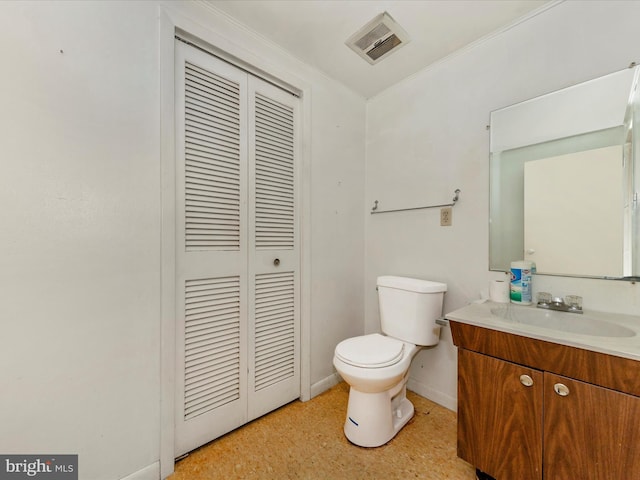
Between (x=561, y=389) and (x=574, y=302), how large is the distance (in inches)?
21.5

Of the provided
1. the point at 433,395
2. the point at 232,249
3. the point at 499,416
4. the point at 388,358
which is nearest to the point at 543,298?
the point at 499,416

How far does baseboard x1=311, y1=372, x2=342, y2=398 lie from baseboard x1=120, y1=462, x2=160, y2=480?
96 centimetres

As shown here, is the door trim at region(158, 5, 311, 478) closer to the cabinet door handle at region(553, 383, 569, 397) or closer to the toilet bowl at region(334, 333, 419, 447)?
the toilet bowl at region(334, 333, 419, 447)

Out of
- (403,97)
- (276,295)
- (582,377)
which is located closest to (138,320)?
(276,295)

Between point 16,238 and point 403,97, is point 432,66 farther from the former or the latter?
point 16,238

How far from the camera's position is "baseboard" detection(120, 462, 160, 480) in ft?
3.89

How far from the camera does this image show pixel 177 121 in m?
1.35

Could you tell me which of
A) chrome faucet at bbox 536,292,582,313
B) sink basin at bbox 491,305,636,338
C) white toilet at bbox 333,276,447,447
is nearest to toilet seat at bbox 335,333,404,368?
white toilet at bbox 333,276,447,447

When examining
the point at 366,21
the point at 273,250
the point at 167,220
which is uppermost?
the point at 366,21

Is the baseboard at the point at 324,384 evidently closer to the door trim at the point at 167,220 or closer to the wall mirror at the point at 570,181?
the door trim at the point at 167,220

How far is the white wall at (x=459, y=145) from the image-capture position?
4.27 ft

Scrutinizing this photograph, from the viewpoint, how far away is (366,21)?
1.51 m

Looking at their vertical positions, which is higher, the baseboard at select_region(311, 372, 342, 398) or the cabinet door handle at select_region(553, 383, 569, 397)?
the cabinet door handle at select_region(553, 383, 569, 397)

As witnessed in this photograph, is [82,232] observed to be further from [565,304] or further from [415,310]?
[565,304]
